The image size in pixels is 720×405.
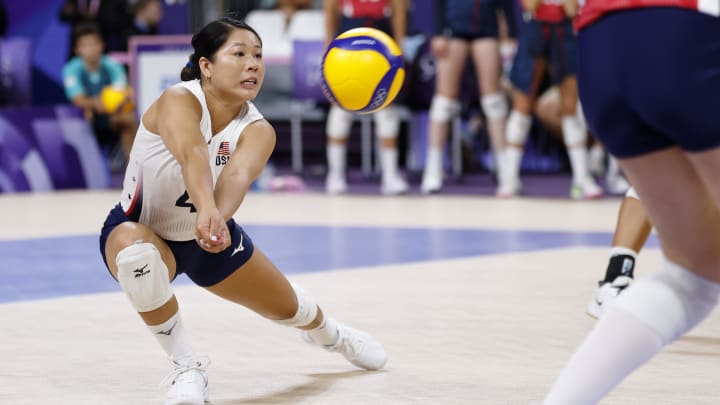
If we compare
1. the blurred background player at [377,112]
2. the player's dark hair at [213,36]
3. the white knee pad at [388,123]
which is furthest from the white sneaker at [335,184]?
the player's dark hair at [213,36]

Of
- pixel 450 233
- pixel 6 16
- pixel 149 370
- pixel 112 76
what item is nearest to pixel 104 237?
pixel 149 370

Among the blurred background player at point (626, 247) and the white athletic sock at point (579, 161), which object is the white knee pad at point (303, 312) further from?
the white athletic sock at point (579, 161)

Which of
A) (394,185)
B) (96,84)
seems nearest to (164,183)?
(394,185)

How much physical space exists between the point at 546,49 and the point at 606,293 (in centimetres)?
588

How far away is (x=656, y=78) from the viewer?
2.49m

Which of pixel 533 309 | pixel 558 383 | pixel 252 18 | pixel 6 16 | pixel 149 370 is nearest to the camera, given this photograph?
pixel 558 383

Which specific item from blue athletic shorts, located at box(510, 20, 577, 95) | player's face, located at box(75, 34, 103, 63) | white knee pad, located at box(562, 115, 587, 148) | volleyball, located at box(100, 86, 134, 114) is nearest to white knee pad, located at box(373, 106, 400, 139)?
blue athletic shorts, located at box(510, 20, 577, 95)

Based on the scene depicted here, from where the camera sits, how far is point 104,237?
380 cm

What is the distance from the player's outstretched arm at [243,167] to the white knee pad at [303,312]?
20.7 inches

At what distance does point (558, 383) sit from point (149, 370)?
6.14 ft

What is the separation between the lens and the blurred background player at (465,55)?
35.3ft

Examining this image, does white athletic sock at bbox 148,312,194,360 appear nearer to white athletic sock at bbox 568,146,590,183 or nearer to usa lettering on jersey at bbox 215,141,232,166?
usa lettering on jersey at bbox 215,141,232,166

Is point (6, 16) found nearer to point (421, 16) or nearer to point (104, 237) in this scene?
point (421, 16)

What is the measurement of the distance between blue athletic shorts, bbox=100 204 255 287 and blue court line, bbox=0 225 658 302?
85.0 inches
